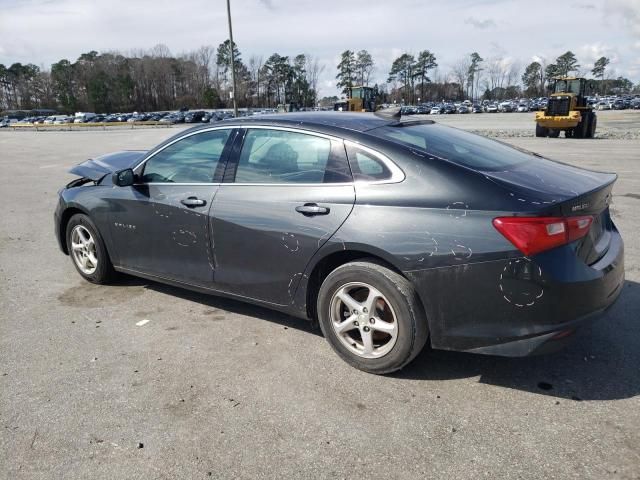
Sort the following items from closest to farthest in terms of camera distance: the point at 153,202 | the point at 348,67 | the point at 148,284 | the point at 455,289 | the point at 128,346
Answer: the point at 455,289, the point at 128,346, the point at 153,202, the point at 148,284, the point at 348,67

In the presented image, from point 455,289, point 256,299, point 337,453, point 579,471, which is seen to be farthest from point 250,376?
point 579,471

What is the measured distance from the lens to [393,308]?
A: 3.14 meters

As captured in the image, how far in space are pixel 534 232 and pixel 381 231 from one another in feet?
2.77

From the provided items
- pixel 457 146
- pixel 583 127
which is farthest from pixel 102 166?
pixel 583 127

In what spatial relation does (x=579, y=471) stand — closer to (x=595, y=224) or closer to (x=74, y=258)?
(x=595, y=224)

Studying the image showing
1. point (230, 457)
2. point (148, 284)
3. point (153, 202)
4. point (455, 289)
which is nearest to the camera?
point (230, 457)

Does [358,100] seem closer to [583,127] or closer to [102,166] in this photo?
[583,127]

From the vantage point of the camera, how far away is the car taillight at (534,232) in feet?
9.04

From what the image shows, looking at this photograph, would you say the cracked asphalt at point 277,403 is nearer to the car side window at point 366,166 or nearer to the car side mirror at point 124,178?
the car side mirror at point 124,178

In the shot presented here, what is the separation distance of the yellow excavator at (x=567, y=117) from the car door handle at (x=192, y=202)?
77.2 ft

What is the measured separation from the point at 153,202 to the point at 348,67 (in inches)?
4752

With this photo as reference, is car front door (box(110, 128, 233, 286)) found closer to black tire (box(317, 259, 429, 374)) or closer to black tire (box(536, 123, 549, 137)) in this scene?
black tire (box(317, 259, 429, 374))

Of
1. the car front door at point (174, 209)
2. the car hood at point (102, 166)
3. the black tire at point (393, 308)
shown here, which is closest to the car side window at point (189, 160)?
the car front door at point (174, 209)

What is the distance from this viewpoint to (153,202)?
431 centimetres
